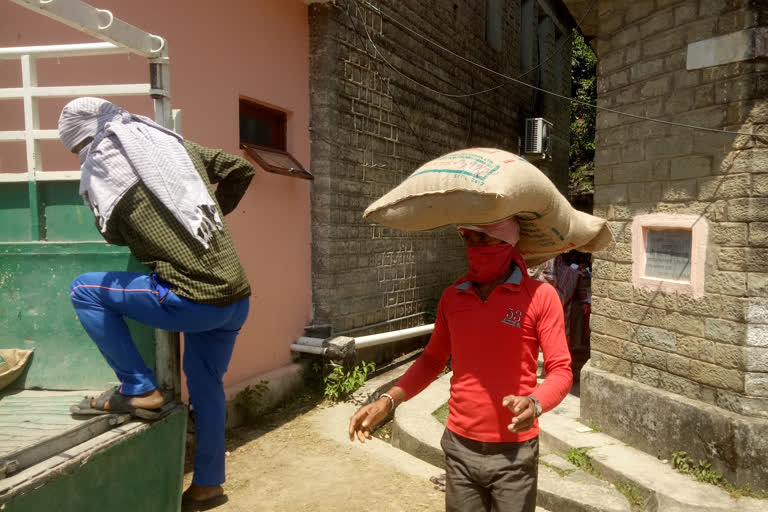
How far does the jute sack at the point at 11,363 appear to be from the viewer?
8.91 ft

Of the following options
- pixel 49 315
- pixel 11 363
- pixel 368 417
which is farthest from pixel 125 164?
pixel 368 417

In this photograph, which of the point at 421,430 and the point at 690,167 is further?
the point at 421,430

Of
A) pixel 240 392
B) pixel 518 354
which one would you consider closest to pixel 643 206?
pixel 518 354

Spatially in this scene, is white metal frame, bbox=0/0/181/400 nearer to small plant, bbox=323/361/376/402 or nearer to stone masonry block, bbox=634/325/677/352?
small plant, bbox=323/361/376/402

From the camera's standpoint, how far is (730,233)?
3.80 m

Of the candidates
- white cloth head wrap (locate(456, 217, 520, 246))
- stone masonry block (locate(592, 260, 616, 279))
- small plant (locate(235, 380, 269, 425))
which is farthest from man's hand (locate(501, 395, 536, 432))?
small plant (locate(235, 380, 269, 425))

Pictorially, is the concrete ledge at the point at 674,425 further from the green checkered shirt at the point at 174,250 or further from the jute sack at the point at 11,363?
the jute sack at the point at 11,363

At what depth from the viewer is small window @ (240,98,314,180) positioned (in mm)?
4844

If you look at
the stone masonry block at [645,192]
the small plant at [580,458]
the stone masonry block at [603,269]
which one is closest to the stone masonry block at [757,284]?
the stone masonry block at [645,192]

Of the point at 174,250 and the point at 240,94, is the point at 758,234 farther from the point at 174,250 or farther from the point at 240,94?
the point at 240,94

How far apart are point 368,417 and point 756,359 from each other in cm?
297

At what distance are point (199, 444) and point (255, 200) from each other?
93.9 inches

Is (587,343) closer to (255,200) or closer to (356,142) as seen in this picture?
(356,142)

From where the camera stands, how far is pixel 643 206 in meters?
4.43
